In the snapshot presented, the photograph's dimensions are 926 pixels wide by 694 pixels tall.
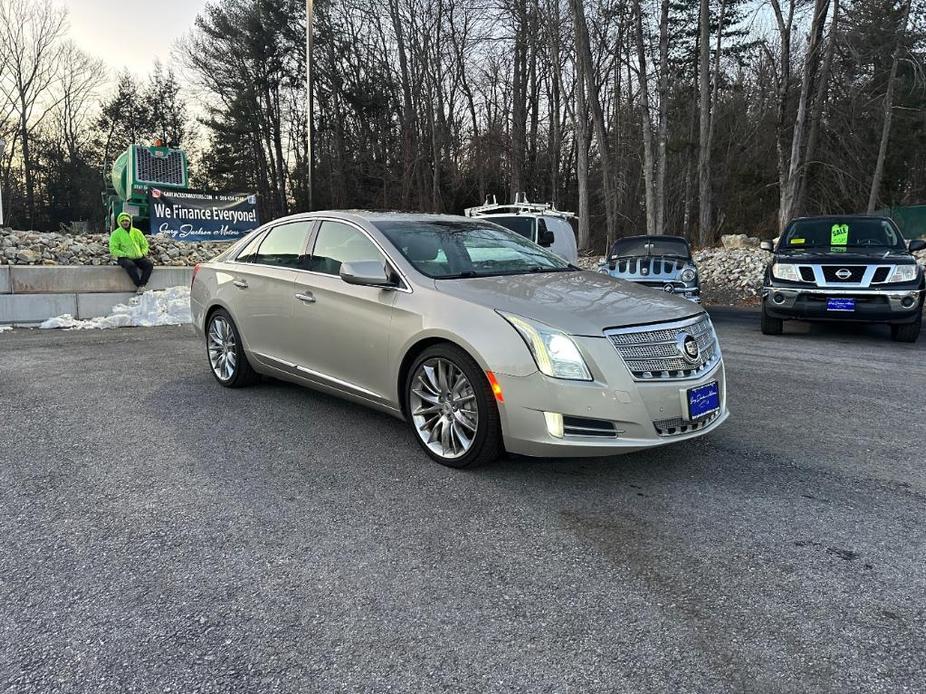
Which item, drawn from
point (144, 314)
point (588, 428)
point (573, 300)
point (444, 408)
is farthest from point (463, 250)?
point (144, 314)

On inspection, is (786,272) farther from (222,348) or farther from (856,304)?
(222,348)

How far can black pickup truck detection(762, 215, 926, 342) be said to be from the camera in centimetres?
878

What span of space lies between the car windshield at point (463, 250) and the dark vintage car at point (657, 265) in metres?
6.05

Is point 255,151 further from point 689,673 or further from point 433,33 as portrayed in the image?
point 689,673

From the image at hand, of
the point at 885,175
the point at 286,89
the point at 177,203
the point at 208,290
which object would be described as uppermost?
the point at 286,89

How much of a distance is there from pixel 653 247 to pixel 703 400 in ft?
31.9

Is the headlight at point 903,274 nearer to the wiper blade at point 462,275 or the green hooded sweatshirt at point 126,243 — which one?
the wiper blade at point 462,275

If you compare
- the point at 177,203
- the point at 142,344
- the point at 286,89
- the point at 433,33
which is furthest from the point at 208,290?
the point at 286,89

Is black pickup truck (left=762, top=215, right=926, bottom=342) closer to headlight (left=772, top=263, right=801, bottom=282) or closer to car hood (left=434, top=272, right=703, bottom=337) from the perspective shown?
headlight (left=772, top=263, right=801, bottom=282)

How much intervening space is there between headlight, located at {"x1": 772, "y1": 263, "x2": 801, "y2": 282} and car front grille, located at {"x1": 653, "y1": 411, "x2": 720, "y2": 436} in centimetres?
650

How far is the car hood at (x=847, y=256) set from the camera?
8.96 m

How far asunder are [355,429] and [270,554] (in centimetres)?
194

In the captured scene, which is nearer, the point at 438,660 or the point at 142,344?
the point at 438,660

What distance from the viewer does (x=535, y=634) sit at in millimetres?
2432
